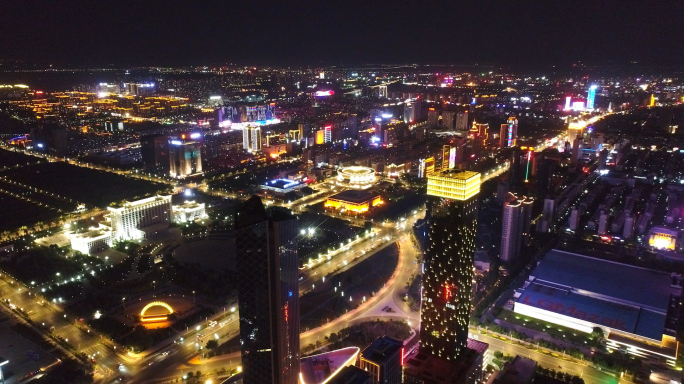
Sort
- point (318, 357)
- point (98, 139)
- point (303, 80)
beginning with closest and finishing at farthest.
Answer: point (318, 357) < point (98, 139) < point (303, 80)

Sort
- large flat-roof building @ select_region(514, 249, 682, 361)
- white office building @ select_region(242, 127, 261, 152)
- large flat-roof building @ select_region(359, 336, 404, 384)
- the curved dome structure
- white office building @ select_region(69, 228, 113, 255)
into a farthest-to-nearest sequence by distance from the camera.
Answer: white office building @ select_region(242, 127, 261, 152)
the curved dome structure
white office building @ select_region(69, 228, 113, 255)
large flat-roof building @ select_region(514, 249, 682, 361)
large flat-roof building @ select_region(359, 336, 404, 384)

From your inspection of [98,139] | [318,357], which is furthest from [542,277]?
[98,139]

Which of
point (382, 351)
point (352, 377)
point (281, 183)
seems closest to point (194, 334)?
point (382, 351)

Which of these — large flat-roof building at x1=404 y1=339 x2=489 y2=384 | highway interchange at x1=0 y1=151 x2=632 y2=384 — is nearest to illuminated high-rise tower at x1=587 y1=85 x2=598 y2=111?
highway interchange at x1=0 y1=151 x2=632 y2=384

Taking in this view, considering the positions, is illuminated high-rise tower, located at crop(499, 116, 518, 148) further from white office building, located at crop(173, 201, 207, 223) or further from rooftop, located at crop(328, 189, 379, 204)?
white office building, located at crop(173, 201, 207, 223)

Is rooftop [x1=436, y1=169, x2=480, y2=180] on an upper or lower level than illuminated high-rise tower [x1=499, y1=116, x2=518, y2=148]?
upper

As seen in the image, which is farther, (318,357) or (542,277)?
(542,277)

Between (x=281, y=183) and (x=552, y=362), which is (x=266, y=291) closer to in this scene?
(x=552, y=362)

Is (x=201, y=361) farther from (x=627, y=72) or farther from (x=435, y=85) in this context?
(x=627, y=72)
